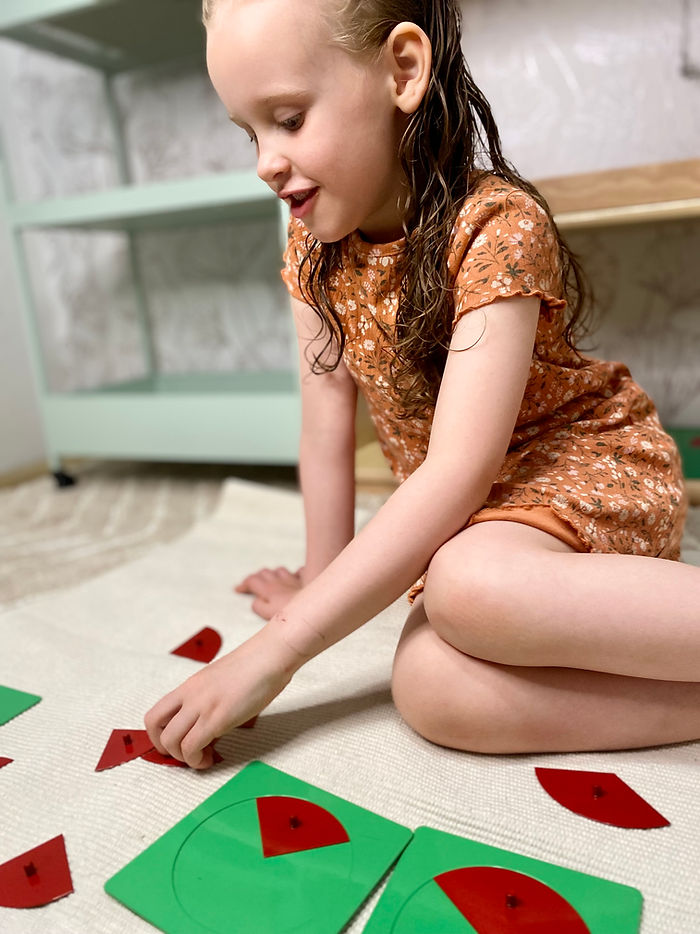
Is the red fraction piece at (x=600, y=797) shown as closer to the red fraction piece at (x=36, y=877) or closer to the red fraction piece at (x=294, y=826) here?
the red fraction piece at (x=294, y=826)

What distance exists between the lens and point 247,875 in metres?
0.41

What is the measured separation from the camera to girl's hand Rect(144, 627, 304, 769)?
0.48 m

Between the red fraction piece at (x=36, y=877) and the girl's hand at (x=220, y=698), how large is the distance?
9 centimetres

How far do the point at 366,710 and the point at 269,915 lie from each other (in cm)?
20

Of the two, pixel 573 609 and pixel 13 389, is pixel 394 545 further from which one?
pixel 13 389

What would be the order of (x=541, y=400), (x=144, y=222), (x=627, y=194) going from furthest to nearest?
1. (x=144, y=222)
2. (x=627, y=194)
3. (x=541, y=400)

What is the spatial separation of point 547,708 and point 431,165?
1.40ft

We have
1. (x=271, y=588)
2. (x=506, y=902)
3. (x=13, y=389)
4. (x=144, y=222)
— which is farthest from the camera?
(x=13, y=389)

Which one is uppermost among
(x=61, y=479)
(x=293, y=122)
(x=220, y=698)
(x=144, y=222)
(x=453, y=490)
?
(x=293, y=122)

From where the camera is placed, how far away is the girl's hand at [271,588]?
75cm

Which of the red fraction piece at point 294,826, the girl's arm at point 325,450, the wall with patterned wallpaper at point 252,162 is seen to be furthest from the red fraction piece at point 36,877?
the wall with patterned wallpaper at point 252,162

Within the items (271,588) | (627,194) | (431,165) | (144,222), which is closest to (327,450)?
(271,588)

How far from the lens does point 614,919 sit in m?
0.37

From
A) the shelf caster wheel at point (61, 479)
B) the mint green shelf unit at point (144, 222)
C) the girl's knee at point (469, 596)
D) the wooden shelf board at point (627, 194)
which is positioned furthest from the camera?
the shelf caster wheel at point (61, 479)
